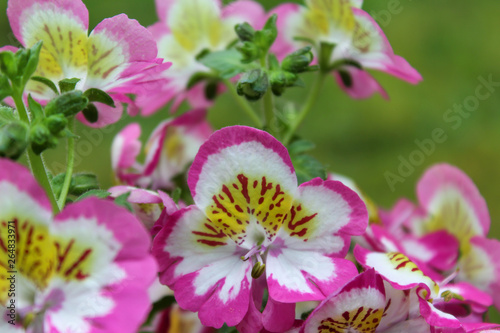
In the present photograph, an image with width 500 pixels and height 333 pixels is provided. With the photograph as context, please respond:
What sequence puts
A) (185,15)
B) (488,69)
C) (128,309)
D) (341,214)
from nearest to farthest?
(128,309), (341,214), (185,15), (488,69)

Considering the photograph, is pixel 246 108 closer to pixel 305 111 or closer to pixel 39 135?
pixel 305 111

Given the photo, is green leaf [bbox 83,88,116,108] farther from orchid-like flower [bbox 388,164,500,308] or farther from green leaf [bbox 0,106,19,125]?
orchid-like flower [bbox 388,164,500,308]

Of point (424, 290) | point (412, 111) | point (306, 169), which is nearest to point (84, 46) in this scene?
point (306, 169)

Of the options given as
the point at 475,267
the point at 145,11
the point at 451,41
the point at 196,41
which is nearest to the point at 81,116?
the point at 196,41

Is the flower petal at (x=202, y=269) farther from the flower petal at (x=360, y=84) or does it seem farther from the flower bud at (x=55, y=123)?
the flower petal at (x=360, y=84)

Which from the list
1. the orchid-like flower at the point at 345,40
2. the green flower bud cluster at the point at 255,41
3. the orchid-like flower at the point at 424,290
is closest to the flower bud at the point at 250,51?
the green flower bud cluster at the point at 255,41

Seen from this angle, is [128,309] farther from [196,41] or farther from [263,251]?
[196,41]

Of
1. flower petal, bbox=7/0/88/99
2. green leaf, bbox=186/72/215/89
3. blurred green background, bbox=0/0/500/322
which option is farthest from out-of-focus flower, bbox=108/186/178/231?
Result: blurred green background, bbox=0/0/500/322
